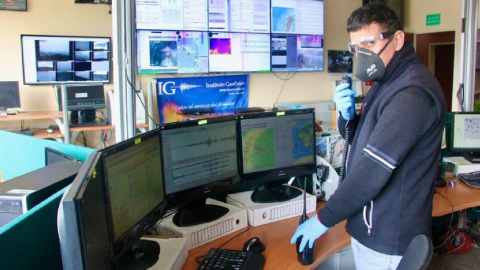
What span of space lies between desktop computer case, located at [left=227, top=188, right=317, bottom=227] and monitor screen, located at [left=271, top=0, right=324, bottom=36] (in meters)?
3.65

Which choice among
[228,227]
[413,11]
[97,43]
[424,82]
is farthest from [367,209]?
[413,11]

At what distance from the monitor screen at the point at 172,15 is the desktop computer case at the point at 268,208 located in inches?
119

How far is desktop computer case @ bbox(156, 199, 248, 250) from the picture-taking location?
64.8 inches

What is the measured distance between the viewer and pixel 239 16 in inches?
197

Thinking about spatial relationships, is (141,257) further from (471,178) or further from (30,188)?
(471,178)

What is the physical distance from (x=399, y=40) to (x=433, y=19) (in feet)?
18.3

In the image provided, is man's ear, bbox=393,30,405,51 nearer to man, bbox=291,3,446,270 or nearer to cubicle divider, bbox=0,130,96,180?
man, bbox=291,3,446,270

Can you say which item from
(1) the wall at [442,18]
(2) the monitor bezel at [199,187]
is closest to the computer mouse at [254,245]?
(2) the monitor bezel at [199,187]

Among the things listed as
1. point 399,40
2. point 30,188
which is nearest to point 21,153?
point 30,188

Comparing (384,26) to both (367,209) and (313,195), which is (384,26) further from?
(313,195)

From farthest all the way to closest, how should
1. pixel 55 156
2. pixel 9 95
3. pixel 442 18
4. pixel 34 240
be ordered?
pixel 442 18 < pixel 9 95 < pixel 55 156 < pixel 34 240

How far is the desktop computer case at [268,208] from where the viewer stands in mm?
1902

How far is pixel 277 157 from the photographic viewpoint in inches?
81.8

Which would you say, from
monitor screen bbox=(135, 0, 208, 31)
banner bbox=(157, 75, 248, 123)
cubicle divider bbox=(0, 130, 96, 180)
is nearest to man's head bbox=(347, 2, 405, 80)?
cubicle divider bbox=(0, 130, 96, 180)
